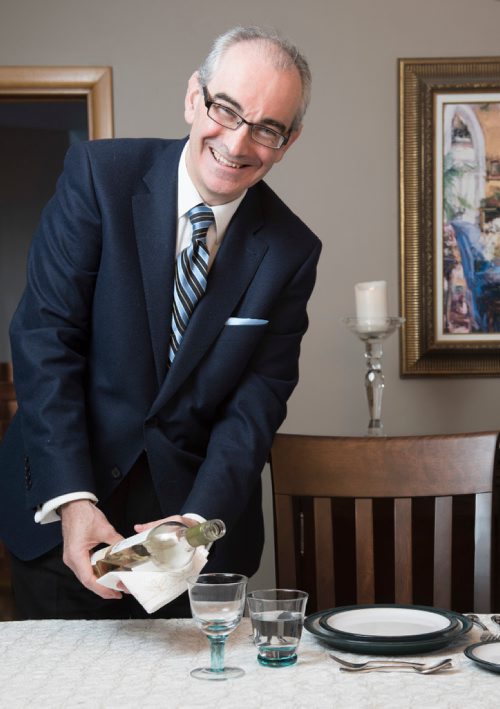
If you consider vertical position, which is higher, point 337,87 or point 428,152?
point 337,87

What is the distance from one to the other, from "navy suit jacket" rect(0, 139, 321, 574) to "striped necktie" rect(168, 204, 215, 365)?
0.02 m

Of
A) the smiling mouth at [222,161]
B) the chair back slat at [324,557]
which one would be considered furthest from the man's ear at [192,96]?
the chair back slat at [324,557]

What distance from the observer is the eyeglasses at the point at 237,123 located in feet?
5.34

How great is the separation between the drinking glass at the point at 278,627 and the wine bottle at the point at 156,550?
12 cm

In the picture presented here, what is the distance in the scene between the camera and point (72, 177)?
5.92ft

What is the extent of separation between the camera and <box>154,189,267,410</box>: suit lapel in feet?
5.75

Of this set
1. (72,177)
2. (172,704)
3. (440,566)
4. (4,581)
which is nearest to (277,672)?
(172,704)

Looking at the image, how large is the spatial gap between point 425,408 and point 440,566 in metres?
1.78

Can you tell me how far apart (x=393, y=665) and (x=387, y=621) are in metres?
0.17

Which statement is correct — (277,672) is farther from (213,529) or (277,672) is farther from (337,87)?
(337,87)

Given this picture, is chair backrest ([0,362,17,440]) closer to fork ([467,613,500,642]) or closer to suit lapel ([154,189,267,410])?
suit lapel ([154,189,267,410])

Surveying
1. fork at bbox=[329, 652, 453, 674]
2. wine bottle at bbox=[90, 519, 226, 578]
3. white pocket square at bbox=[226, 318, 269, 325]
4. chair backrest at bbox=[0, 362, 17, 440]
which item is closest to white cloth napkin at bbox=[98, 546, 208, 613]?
wine bottle at bbox=[90, 519, 226, 578]

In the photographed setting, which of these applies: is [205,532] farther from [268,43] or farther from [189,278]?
[268,43]

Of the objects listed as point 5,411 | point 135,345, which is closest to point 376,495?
point 135,345
